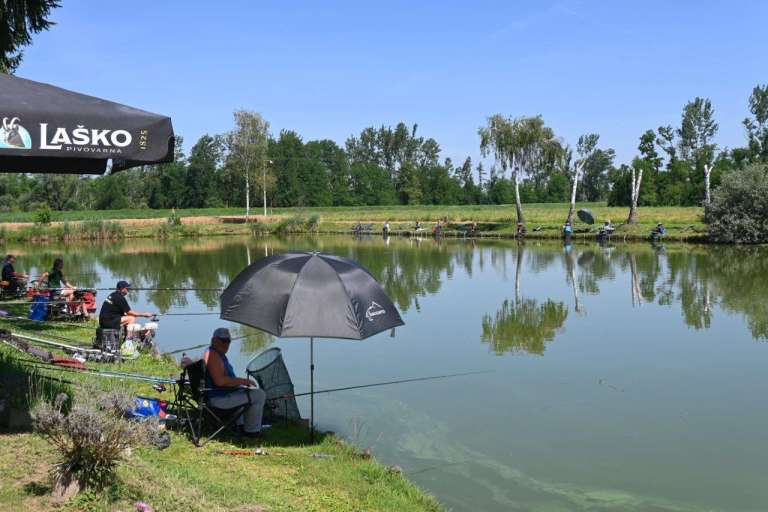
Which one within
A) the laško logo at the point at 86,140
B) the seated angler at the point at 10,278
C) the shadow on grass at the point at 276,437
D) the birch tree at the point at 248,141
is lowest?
the shadow on grass at the point at 276,437

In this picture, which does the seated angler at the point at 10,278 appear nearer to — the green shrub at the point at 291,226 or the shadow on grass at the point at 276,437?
the shadow on grass at the point at 276,437

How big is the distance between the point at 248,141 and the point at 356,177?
30307mm

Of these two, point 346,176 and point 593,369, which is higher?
point 346,176

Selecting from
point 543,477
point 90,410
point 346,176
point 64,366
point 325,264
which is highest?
point 346,176

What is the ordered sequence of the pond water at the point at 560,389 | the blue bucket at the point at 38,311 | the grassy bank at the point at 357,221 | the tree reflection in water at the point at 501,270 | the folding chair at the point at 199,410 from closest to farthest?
the folding chair at the point at 199,410
the pond water at the point at 560,389
the blue bucket at the point at 38,311
the tree reflection in water at the point at 501,270
the grassy bank at the point at 357,221

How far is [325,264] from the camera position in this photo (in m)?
6.54

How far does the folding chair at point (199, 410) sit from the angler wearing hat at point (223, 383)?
4 centimetres

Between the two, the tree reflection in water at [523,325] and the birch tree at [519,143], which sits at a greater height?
the birch tree at [519,143]

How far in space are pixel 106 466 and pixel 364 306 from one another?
2817mm

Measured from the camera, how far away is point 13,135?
4.42 metres

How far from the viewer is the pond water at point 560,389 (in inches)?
244

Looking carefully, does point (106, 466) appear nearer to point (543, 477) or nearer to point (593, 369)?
point (543, 477)

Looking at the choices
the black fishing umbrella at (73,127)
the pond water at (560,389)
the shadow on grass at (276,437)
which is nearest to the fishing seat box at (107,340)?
the pond water at (560,389)

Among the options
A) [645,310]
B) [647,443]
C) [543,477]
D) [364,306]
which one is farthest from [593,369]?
[645,310]
